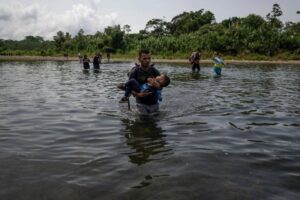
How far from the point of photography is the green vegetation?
59.9 metres

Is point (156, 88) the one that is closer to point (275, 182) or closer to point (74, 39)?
point (275, 182)

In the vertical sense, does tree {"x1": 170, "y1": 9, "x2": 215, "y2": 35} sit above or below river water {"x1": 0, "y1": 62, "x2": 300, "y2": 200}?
above

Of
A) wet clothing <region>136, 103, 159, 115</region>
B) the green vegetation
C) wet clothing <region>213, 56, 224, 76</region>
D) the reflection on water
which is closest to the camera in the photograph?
the reflection on water

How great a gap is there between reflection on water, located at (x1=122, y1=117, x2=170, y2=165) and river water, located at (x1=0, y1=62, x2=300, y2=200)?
0.07ft

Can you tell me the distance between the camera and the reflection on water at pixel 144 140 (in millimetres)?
6793

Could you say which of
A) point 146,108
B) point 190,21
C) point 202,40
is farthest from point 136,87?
point 190,21

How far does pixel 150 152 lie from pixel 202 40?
6025 cm

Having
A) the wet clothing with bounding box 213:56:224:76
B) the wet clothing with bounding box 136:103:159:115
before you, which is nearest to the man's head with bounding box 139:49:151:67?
the wet clothing with bounding box 136:103:159:115

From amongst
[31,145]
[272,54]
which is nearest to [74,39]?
[272,54]

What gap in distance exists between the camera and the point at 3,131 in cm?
→ 888

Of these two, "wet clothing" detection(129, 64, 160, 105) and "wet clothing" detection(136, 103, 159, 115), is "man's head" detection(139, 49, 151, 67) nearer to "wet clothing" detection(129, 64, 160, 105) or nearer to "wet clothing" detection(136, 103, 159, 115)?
"wet clothing" detection(129, 64, 160, 105)

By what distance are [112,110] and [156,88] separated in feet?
9.06

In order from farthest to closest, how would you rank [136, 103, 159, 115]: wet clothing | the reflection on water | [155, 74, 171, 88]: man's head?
1. [136, 103, 159, 115]: wet clothing
2. [155, 74, 171, 88]: man's head
3. the reflection on water

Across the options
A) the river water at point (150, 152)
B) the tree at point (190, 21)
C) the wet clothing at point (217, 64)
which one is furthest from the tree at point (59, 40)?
the river water at point (150, 152)
